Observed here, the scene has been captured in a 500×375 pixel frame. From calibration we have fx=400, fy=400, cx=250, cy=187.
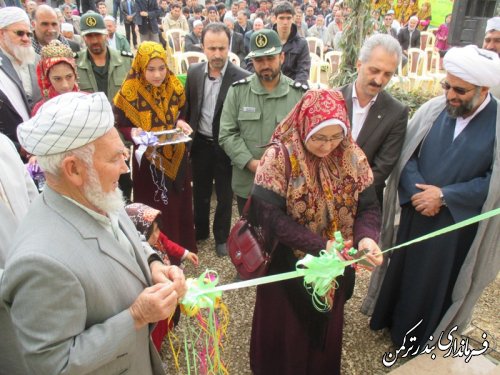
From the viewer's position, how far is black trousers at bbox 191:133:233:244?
4.09m

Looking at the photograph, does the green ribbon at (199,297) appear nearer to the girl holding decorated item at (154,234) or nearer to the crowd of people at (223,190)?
the crowd of people at (223,190)

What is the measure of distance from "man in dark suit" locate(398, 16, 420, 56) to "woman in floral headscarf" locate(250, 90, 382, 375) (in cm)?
1198

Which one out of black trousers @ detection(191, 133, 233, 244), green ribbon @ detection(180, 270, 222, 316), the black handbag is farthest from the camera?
black trousers @ detection(191, 133, 233, 244)

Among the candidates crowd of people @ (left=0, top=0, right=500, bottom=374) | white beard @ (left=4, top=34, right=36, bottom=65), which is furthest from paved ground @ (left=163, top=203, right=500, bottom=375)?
white beard @ (left=4, top=34, right=36, bottom=65)

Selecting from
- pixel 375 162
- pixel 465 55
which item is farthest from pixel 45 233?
pixel 465 55

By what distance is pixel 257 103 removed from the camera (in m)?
3.48

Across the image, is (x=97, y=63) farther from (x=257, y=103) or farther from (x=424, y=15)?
(x=424, y=15)

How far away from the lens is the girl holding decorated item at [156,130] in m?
3.39

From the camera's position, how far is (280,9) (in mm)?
5473

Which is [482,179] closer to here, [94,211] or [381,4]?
[94,211]

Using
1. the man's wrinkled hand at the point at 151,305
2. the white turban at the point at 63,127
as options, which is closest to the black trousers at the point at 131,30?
the white turban at the point at 63,127

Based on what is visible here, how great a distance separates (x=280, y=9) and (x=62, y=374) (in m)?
5.24

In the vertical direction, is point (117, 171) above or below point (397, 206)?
above

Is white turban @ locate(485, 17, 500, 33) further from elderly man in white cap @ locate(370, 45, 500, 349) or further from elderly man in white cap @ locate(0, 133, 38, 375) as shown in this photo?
elderly man in white cap @ locate(0, 133, 38, 375)
